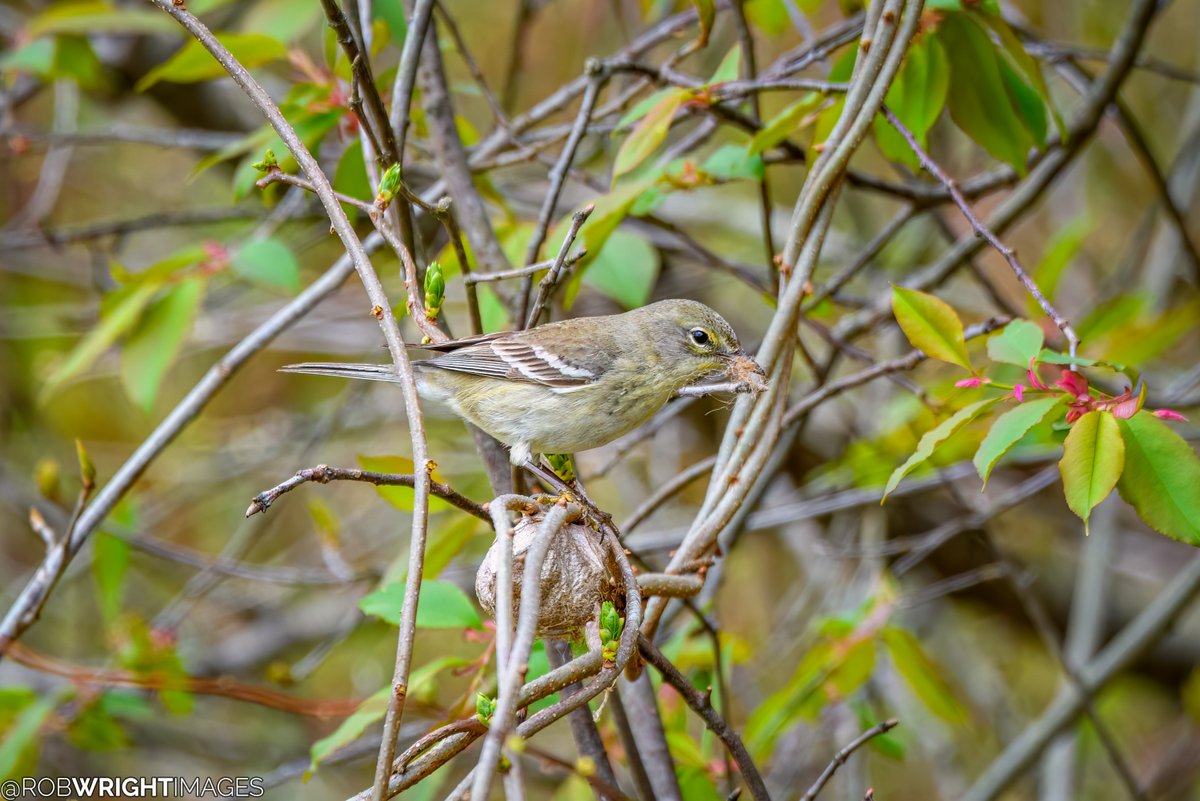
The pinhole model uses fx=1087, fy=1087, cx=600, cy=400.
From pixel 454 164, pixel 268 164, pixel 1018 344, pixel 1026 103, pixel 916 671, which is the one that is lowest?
pixel 916 671

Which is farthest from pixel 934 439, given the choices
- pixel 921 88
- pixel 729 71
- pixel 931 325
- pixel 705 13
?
pixel 705 13

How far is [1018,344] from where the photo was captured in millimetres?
2133

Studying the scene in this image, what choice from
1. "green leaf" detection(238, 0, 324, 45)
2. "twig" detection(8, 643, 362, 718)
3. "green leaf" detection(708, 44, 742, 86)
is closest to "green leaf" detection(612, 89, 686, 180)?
"green leaf" detection(708, 44, 742, 86)

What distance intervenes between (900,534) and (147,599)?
4644mm

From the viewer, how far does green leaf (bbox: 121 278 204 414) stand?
3.57 meters

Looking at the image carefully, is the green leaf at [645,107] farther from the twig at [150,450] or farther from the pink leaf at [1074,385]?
the pink leaf at [1074,385]

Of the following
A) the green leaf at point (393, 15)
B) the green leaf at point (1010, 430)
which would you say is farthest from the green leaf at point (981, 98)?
the green leaf at point (393, 15)

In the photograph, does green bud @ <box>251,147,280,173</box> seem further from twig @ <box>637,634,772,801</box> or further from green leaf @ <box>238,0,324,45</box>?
green leaf @ <box>238,0,324,45</box>

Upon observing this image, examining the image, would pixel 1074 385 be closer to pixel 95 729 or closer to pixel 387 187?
pixel 387 187

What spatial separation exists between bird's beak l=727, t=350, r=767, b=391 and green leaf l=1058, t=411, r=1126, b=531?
30.3 inches

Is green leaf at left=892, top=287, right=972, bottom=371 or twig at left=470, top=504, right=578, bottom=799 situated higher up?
green leaf at left=892, top=287, right=972, bottom=371

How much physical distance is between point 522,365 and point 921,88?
55.6 inches

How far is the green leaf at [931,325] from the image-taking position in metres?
2.28

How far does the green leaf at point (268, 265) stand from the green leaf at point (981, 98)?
2.05 meters
